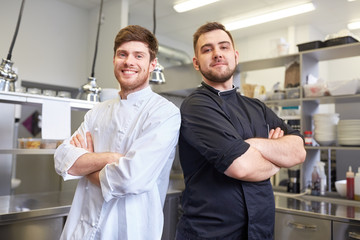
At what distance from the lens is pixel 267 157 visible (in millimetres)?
1405

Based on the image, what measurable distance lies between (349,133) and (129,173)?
2101 millimetres

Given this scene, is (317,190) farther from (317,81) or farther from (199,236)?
(199,236)

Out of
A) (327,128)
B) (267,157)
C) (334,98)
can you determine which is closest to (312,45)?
(334,98)

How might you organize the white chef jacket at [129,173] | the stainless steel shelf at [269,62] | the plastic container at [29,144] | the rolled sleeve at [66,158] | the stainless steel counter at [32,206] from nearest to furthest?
the white chef jacket at [129,173], the rolled sleeve at [66,158], the stainless steel counter at [32,206], the plastic container at [29,144], the stainless steel shelf at [269,62]

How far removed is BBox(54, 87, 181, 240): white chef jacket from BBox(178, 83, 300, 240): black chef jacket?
Answer: 93mm

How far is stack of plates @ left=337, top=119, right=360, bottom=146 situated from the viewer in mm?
2607

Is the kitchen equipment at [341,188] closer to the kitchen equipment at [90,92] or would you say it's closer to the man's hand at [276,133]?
the man's hand at [276,133]

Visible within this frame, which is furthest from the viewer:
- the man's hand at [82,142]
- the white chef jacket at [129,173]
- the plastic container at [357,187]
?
the plastic container at [357,187]

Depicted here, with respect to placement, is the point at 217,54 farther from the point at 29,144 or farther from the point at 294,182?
the point at 294,182

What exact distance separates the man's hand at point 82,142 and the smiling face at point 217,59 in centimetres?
63

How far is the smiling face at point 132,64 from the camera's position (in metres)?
1.42

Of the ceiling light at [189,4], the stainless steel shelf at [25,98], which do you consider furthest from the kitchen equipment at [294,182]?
the ceiling light at [189,4]

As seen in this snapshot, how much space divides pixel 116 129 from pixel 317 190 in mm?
2069

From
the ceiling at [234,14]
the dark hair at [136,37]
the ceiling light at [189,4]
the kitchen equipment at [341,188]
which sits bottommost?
the kitchen equipment at [341,188]
